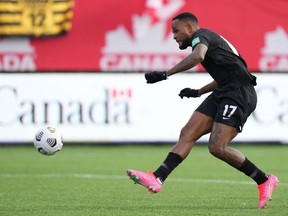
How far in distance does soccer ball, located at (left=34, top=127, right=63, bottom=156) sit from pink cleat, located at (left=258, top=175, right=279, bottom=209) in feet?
8.47

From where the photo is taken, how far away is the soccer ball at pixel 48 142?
36.3ft

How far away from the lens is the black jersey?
9.83 m

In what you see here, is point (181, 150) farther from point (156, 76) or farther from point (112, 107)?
point (112, 107)

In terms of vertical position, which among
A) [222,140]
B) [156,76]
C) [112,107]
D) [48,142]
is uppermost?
[156,76]

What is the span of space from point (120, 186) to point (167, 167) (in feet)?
8.21

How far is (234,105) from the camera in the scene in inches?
387

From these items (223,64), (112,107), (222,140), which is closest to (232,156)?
(222,140)

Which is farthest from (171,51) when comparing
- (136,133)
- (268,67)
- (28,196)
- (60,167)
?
(28,196)

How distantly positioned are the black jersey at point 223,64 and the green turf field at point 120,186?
133cm

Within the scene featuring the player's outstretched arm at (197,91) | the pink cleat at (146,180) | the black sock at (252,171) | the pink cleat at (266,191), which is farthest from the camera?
the player's outstretched arm at (197,91)

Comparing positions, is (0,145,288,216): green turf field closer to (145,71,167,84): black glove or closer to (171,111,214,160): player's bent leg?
(171,111,214,160): player's bent leg

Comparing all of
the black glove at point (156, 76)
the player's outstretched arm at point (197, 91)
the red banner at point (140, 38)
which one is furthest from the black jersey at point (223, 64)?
the red banner at point (140, 38)

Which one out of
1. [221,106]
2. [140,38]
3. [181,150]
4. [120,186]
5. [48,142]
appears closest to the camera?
[221,106]

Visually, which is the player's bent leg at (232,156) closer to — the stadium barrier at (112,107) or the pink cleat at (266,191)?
the pink cleat at (266,191)
